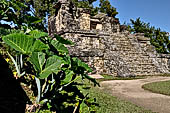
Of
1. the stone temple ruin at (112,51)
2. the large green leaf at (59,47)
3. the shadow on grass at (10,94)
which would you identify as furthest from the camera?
the stone temple ruin at (112,51)

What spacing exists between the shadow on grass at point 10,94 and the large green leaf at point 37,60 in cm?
35

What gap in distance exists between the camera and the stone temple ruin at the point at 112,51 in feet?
26.2

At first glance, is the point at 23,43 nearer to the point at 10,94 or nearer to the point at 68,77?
the point at 10,94

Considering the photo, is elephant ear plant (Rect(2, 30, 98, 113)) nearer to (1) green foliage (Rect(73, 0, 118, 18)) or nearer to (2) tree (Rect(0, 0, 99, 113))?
(2) tree (Rect(0, 0, 99, 113))

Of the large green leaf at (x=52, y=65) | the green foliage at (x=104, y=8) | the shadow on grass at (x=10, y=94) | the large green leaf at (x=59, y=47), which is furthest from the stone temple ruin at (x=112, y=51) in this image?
the green foliage at (x=104, y=8)

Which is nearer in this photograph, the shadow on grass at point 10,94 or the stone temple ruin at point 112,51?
the shadow on grass at point 10,94

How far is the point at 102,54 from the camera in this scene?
8258 millimetres

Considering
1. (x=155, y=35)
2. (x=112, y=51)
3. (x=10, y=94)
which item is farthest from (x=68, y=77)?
Result: (x=155, y=35)

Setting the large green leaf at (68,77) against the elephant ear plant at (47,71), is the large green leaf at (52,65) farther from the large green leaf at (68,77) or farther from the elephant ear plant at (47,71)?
the large green leaf at (68,77)

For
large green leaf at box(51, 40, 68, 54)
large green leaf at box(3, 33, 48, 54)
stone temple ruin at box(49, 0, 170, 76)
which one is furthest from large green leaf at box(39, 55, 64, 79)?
stone temple ruin at box(49, 0, 170, 76)

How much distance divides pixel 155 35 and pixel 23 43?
66.0 ft

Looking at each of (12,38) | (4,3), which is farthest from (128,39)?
(12,38)

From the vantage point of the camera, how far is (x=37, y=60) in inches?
59.1

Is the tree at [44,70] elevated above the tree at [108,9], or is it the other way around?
the tree at [108,9]
